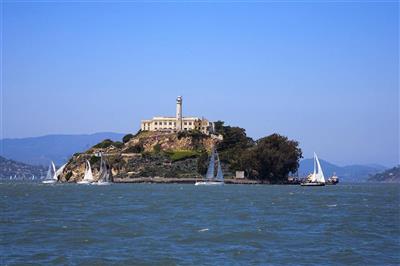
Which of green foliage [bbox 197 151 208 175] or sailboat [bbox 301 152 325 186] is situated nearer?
sailboat [bbox 301 152 325 186]

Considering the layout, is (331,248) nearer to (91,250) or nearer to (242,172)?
(91,250)

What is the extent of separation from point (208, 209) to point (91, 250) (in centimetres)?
3241

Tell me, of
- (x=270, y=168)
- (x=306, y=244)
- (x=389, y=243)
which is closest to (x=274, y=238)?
(x=306, y=244)

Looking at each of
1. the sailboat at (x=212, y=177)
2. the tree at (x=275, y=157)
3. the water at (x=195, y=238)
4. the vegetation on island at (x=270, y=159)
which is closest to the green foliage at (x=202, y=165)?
the vegetation on island at (x=270, y=159)

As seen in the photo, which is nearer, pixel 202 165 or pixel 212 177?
pixel 212 177

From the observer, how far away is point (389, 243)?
41938 millimetres

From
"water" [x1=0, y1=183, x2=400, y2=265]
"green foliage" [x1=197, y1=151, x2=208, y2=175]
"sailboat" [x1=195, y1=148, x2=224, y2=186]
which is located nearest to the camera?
"water" [x1=0, y1=183, x2=400, y2=265]

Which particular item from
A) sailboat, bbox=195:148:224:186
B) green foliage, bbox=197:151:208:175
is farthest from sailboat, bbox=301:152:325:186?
green foliage, bbox=197:151:208:175

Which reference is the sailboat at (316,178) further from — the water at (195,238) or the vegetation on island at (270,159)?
the water at (195,238)

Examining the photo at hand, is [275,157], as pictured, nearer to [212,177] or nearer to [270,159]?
[270,159]

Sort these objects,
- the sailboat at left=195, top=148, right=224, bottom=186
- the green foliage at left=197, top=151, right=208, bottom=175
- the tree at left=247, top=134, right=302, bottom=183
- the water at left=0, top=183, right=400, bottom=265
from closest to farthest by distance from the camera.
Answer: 1. the water at left=0, top=183, right=400, bottom=265
2. the sailboat at left=195, top=148, right=224, bottom=186
3. the tree at left=247, top=134, right=302, bottom=183
4. the green foliage at left=197, top=151, right=208, bottom=175

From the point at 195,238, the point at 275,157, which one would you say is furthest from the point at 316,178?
the point at 195,238

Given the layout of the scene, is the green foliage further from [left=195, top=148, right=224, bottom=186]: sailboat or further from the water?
the water

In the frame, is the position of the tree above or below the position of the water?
above
